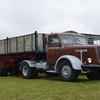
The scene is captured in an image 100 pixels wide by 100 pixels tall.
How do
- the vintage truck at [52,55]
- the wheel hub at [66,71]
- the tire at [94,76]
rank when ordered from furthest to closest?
the tire at [94,76] → the wheel hub at [66,71] → the vintage truck at [52,55]

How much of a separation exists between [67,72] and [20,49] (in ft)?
16.7

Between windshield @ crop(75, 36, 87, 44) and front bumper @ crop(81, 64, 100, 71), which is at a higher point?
windshield @ crop(75, 36, 87, 44)

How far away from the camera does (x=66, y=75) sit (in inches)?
640

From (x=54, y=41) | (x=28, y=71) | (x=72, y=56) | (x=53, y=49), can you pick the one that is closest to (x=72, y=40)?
(x=54, y=41)

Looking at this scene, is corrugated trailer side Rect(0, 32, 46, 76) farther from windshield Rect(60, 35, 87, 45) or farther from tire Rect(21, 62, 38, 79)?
windshield Rect(60, 35, 87, 45)

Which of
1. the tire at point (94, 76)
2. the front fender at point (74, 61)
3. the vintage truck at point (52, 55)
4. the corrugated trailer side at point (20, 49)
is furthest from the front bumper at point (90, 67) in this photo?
the corrugated trailer side at point (20, 49)

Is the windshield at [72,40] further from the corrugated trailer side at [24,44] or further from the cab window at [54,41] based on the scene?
the corrugated trailer side at [24,44]

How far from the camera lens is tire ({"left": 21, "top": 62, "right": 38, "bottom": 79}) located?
19141mm

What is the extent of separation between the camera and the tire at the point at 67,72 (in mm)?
15930

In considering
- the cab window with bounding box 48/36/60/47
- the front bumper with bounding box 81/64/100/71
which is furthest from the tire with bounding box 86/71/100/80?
the cab window with bounding box 48/36/60/47

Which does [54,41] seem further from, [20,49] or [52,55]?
[20,49]

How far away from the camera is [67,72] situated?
16266 mm

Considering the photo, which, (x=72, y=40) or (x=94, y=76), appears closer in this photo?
(x=72, y=40)

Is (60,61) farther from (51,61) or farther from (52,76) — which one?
(52,76)
